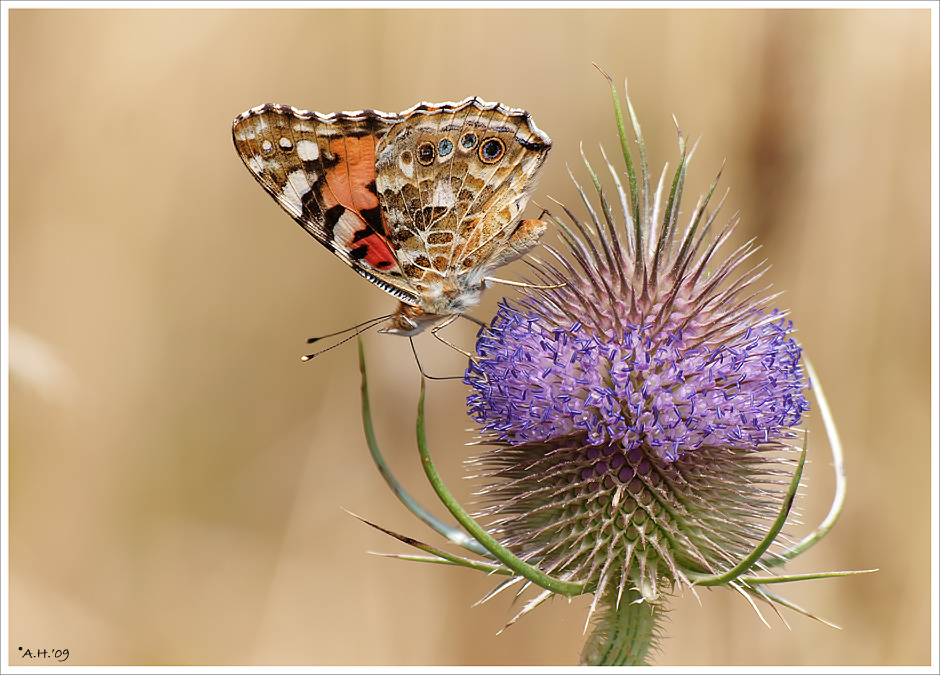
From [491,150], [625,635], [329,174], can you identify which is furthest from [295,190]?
[625,635]

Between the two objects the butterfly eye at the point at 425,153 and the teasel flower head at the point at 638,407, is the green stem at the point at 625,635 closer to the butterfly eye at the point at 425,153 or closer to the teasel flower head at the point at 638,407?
the teasel flower head at the point at 638,407

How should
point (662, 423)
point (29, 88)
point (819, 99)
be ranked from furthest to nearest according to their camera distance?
point (29, 88)
point (819, 99)
point (662, 423)

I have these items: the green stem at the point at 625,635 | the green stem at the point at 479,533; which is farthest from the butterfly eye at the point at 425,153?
the green stem at the point at 625,635

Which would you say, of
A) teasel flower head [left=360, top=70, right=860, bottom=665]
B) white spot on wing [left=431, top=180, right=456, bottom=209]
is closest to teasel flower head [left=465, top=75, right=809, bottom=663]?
teasel flower head [left=360, top=70, right=860, bottom=665]

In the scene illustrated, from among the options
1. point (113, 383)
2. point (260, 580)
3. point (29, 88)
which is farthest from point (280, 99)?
point (260, 580)

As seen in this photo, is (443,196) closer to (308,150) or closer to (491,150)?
(491,150)

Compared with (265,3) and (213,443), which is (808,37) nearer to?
(265,3)

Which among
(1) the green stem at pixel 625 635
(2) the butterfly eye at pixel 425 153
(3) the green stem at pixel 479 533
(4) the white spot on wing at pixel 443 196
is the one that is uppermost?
(2) the butterfly eye at pixel 425 153
